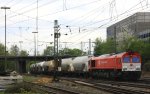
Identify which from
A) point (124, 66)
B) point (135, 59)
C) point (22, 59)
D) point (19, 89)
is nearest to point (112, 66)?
point (124, 66)

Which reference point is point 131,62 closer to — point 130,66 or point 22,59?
point 130,66

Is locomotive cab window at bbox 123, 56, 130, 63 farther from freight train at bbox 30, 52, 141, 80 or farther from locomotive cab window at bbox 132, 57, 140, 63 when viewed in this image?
locomotive cab window at bbox 132, 57, 140, 63

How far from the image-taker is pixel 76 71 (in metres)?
67.1

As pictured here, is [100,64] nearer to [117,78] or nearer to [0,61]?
[117,78]

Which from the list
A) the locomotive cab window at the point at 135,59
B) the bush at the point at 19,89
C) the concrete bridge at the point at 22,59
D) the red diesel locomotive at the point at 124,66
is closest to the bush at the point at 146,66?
the red diesel locomotive at the point at 124,66

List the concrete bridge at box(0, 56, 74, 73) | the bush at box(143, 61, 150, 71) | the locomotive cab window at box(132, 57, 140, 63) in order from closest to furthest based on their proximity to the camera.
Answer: the locomotive cab window at box(132, 57, 140, 63), the bush at box(143, 61, 150, 71), the concrete bridge at box(0, 56, 74, 73)

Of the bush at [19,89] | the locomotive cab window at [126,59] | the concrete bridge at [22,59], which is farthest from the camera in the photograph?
the concrete bridge at [22,59]

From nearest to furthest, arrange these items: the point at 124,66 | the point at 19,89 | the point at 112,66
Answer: the point at 19,89 → the point at 124,66 → the point at 112,66

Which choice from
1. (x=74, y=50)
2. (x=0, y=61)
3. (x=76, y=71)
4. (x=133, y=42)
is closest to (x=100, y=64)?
(x=76, y=71)

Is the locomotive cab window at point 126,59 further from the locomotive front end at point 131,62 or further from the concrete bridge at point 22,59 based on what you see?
the concrete bridge at point 22,59

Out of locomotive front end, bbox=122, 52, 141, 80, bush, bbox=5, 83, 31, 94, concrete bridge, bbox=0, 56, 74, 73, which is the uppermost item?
concrete bridge, bbox=0, 56, 74, 73

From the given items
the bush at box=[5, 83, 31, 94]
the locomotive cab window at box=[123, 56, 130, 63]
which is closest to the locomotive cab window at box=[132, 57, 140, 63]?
the locomotive cab window at box=[123, 56, 130, 63]

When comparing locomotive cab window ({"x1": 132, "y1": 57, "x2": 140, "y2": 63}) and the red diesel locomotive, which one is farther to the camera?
locomotive cab window ({"x1": 132, "y1": 57, "x2": 140, "y2": 63})

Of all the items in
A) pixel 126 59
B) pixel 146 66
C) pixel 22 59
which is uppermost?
pixel 22 59
